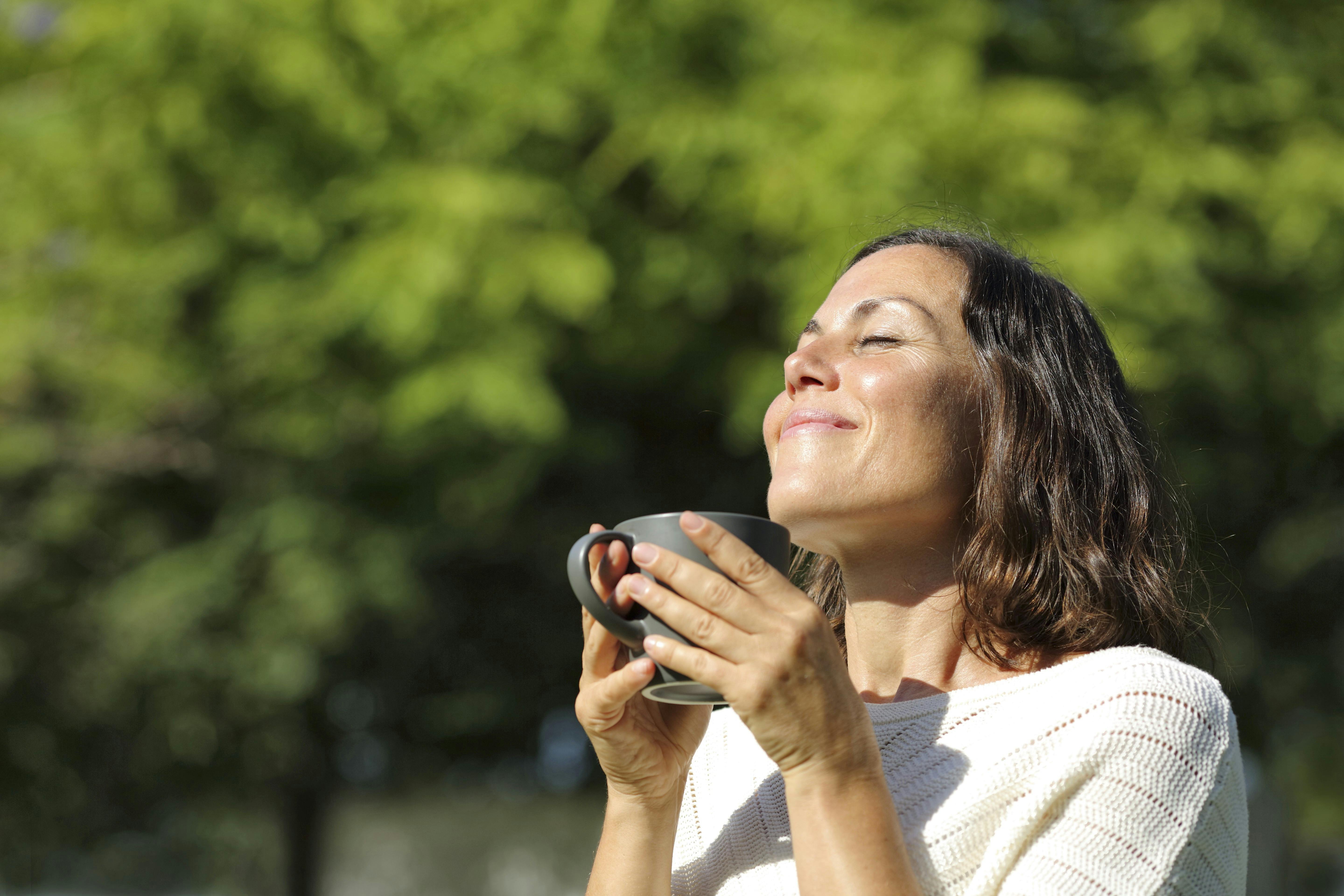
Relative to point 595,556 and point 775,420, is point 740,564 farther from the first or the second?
point 775,420

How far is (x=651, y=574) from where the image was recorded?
1.41 meters

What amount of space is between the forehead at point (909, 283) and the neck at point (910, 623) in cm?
39

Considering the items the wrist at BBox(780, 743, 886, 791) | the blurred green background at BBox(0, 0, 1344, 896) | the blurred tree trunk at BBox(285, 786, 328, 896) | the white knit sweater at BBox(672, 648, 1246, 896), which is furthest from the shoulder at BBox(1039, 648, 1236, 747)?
the blurred tree trunk at BBox(285, 786, 328, 896)

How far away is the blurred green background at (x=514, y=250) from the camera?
511 cm

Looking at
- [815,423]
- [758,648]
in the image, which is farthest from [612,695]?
[815,423]

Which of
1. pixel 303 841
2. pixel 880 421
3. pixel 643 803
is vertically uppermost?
pixel 880 421

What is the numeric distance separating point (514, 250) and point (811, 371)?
353 centimetres

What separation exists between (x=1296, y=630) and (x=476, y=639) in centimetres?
581

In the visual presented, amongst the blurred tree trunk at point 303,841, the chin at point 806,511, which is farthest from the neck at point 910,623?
the blurred tree trunk at point 303,841

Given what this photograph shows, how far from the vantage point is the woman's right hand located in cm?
146

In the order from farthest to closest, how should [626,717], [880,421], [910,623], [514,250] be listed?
[514,250]
[910,623]
[880,421]
[626,717]

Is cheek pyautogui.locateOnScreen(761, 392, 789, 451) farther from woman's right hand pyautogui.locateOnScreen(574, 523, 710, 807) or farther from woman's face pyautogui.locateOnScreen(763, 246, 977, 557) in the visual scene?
woman's right hand pyautogui.locateOnScreen(574, 523, 710, 807)

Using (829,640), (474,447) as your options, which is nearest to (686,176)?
(474,447)

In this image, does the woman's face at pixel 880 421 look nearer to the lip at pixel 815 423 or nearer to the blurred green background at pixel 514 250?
the lip at pixel 815 423
